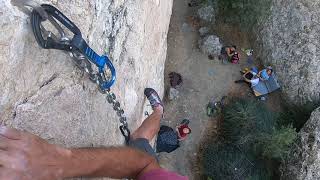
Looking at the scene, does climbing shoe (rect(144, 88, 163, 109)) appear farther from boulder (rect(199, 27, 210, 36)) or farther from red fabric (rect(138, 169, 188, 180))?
boulder (rect(199, 27, 210, 36))

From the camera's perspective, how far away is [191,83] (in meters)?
7.48

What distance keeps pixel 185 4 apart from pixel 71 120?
568cm

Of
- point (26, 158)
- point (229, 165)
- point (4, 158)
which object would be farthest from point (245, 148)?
point (4, 158)

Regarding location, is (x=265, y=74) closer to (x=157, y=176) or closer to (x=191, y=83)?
(x=191, y=83)

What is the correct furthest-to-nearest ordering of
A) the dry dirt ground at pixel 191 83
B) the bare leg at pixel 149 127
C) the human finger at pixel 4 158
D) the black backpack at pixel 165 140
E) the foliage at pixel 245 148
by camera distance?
1. the dry dirt ground at pixel 191 83
2. the foliage at pixel 245 148
3. the black backpack at pixel 165 140
4. the bare leg at pixel 149 127
5. the human finger at pixel 4 158

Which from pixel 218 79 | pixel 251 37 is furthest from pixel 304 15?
pixel 218 79

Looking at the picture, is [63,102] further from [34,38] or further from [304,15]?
[304,15]

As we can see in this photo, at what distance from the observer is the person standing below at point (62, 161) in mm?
1636

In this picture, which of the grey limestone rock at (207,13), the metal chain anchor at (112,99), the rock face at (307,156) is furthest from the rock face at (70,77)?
the grey limestone rock at (207,13)

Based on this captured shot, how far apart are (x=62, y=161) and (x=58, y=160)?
27 millimetres

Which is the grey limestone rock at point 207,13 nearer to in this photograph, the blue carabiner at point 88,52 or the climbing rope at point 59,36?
the blue carabiner at point 88,52

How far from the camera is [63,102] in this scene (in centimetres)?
255

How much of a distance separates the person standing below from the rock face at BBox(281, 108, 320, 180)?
436cm

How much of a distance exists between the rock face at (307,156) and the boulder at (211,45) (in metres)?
1.98
